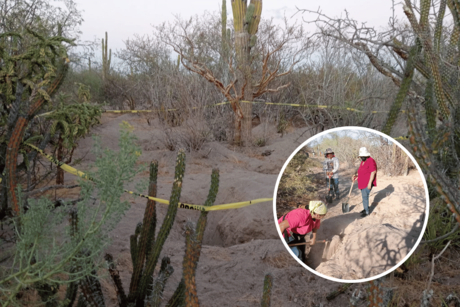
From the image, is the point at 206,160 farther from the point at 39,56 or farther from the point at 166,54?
the point at 166,54

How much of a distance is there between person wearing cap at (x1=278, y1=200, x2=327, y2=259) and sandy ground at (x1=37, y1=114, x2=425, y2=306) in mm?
48

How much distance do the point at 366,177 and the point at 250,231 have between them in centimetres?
387

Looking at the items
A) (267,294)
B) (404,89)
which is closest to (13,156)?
(267,294)

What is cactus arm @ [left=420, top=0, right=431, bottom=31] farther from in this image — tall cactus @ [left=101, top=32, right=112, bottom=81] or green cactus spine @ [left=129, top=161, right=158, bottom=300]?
tall cactus @ [left=101, top=32, right=112, bottom=81]

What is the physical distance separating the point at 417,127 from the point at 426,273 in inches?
65.6

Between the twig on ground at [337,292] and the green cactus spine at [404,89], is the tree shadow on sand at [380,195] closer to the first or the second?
the green cactus spine at [404,89]

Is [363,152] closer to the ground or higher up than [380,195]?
higher up

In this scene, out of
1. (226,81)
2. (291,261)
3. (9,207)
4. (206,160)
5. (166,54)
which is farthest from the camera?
(166,54)

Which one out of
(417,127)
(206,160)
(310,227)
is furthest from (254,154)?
(310,227)

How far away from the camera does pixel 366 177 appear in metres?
1.51

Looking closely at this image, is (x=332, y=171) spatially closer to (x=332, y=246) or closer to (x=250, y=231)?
(x=332, y=246)

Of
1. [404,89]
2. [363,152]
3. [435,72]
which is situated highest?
[435,72]

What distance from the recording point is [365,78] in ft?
31.8

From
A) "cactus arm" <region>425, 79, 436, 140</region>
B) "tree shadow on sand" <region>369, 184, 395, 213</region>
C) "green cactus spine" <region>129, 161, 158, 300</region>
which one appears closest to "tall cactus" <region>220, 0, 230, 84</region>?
"cactus arm" <region>425, 79, 436, 140</region>
